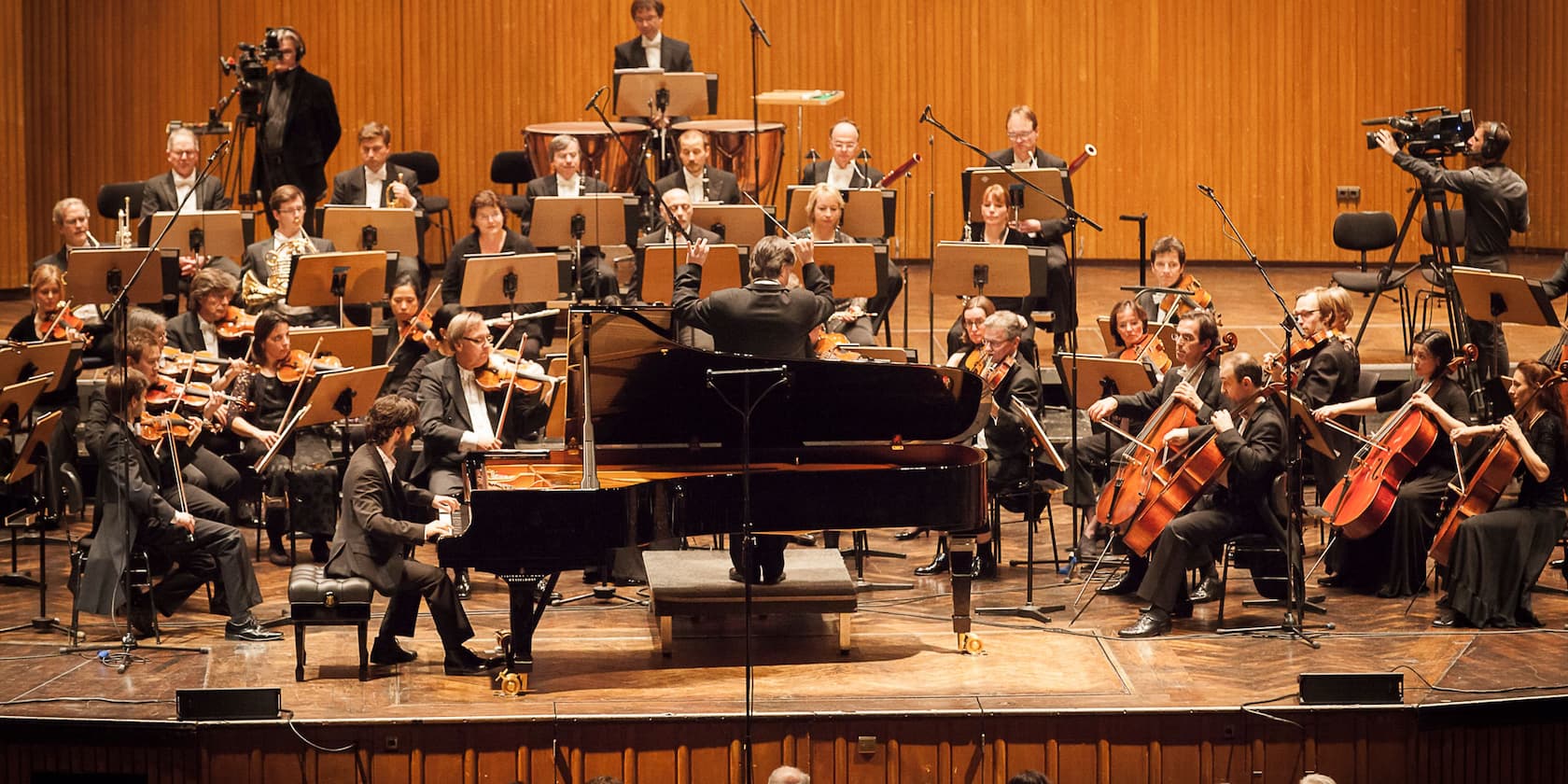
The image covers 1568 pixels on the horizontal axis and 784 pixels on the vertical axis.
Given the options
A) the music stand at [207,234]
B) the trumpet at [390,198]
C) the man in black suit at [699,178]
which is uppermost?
the man in black suit at [699,178]

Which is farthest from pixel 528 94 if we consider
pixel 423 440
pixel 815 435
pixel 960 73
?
pixel 815 435

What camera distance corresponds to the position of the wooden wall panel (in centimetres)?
1290

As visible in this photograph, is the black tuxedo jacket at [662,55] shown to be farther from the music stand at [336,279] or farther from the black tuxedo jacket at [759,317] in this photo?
the black tuxedo jacket at [759,317]

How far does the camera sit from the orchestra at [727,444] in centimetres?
678

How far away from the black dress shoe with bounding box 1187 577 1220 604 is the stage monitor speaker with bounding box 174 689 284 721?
137 inches

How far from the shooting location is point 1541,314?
26.4 feet

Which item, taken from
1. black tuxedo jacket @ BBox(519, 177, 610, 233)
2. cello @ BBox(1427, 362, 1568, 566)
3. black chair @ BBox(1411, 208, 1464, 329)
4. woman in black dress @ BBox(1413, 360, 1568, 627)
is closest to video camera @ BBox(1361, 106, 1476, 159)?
black chair @ BBox(1411, 208, 1464, 329)

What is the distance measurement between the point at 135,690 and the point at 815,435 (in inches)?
95.1

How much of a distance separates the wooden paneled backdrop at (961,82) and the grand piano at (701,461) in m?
6.14

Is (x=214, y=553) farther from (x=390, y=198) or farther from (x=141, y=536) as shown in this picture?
(x=390, y=198)

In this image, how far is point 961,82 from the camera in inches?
522

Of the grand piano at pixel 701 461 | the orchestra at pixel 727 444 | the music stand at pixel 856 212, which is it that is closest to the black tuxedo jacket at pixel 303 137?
the orchestra at pixel 727 444

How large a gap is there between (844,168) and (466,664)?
441cm

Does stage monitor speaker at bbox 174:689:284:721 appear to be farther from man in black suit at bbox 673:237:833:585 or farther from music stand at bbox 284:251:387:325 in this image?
music stand at bbox 284:251:387:325
